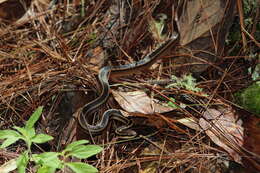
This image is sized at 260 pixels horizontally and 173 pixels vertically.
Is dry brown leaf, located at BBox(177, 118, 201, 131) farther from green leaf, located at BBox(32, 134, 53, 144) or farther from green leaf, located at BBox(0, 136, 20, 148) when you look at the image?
green leaf, located at BBox(0, 136, 20, 148)

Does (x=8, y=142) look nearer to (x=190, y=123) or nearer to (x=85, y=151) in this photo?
(x=85, y=151)

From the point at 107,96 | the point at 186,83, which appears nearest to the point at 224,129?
the point at 186,83

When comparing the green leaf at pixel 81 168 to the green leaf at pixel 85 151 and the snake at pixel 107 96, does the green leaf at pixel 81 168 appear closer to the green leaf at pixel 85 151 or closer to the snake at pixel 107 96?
the green leaf at pixel 85 151

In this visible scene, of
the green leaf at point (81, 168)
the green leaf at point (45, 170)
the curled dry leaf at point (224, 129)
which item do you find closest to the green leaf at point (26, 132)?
the green leaf at point (45, 170)

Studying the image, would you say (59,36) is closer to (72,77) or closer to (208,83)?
(72,77)

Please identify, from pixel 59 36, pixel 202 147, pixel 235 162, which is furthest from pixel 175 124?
pixel 59 36

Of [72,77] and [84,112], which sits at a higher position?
[72,77]
